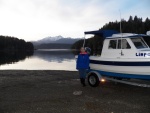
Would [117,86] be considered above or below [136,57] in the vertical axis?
below

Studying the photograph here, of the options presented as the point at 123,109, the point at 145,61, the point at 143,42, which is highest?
the point at 143,42

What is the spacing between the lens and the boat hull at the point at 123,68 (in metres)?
11.9

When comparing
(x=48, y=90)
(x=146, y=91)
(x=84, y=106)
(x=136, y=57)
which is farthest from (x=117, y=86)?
(x=84, y=106)

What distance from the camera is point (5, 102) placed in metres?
10.7

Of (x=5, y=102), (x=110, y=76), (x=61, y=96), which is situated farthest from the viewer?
(x=110, y=76)

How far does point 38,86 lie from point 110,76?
14.3 feet

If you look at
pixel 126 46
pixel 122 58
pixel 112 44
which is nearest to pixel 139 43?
pixel 126 46

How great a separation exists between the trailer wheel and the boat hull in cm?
55

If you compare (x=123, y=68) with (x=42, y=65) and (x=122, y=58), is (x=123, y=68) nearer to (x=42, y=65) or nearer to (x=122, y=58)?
(x=122, y=58)

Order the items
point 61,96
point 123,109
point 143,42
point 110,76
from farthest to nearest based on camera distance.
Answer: point 110,76, point 143,42, point 61,96, point 123,109

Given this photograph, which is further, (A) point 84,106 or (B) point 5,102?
(B) point 5,102

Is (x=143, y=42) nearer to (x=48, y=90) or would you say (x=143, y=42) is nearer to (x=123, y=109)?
(x=123, y=109)

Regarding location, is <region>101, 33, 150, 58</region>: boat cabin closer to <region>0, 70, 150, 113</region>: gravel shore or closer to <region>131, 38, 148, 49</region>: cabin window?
<region>131, 38, 148, 49</region>: cabin window

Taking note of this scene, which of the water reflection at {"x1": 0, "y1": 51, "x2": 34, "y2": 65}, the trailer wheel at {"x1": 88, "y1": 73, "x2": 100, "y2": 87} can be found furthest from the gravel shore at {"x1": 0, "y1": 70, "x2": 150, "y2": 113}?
the water reflection at {"x1": 0, "y1": 51, "x2": 34, "y2": 65}
